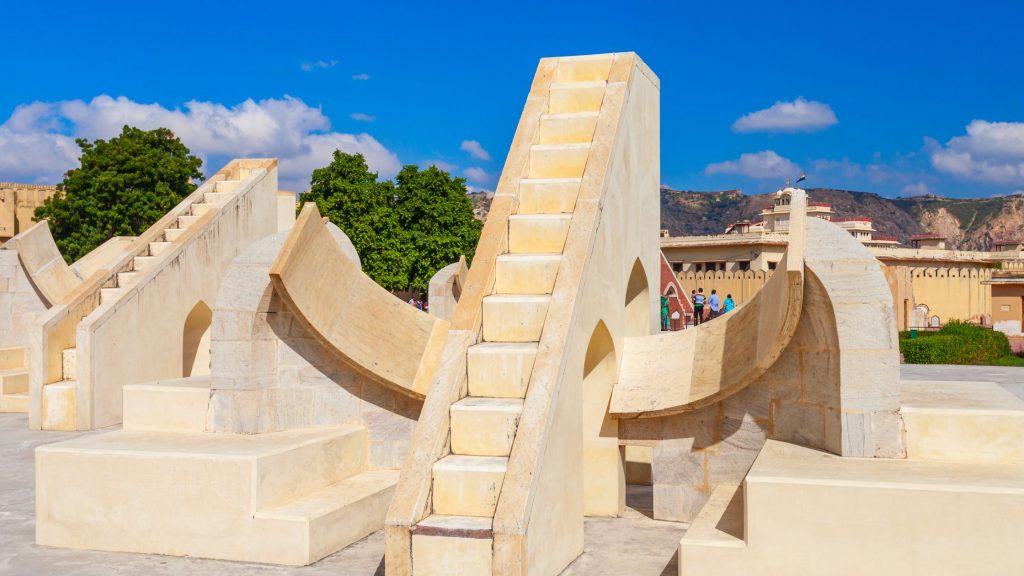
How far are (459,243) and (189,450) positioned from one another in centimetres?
2900

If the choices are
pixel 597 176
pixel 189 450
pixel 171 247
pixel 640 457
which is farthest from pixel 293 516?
pixel 171 247

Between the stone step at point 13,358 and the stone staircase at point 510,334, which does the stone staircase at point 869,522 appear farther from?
the stone step at point 13,358

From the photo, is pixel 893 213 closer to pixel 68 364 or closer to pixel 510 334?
pixel 68 364

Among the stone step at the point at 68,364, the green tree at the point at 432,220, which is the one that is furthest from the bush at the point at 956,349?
the green tree at the point at 432,220

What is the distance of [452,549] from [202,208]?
11.0m

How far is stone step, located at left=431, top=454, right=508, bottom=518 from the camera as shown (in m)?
5.62

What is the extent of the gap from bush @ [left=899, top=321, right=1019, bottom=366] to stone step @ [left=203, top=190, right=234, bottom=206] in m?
14.1

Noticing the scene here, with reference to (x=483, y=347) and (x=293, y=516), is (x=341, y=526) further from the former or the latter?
(x=483, y=347)

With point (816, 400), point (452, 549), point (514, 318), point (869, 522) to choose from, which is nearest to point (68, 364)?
point (514, 318)

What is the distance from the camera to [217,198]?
15188 millimetres

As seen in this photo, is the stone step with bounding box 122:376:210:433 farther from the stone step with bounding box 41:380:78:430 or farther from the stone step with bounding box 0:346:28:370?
the stone step with bounding box 0:346:28:370

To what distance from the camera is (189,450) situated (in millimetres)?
6797

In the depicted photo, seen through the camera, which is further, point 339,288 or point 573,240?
point 339,288

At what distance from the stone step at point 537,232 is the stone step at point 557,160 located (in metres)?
0.62
